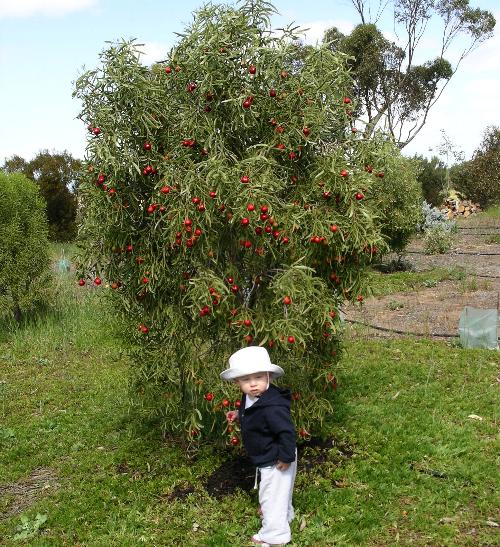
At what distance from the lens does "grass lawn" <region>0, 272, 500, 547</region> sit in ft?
14.7

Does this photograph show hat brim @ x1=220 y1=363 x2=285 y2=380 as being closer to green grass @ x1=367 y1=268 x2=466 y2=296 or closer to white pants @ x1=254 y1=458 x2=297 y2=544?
white pants @ x1=254 y1=458 x2=297 y2=544

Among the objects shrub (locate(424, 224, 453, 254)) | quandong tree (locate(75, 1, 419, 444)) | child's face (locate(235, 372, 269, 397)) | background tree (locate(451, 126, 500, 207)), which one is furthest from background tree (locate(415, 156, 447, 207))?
child's face (locate(235, 372, 269, 397))

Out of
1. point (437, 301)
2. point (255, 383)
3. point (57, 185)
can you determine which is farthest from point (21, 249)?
point (57, 185)

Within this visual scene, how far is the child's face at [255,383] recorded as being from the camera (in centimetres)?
406

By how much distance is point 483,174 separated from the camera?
31.9 metres

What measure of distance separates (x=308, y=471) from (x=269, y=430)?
1.28 m

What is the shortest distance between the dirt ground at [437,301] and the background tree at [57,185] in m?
11.5

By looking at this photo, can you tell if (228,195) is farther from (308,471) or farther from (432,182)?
(432,182)

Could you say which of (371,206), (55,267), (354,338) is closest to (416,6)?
(55,267)

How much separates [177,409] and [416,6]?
3281cm

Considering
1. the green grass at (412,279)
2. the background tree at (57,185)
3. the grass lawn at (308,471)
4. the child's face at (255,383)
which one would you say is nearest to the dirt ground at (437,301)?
the green grass at (412,279)

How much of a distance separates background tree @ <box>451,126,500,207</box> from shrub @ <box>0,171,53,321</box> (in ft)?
80.0

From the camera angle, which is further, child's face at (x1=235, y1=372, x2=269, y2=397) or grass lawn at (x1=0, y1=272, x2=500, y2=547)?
grass lawn at (x1=0, y1=272, x2=500, y2=547)

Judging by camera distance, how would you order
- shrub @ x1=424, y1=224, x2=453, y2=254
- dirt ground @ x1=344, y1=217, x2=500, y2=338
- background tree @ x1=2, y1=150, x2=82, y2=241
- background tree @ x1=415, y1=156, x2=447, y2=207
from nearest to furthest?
dirt ground @ x1=344, y1=217, x2=500, y2=338
shrub @ x1=424, y1=224, x2=453, y2=254
background tree @ x1=2, y1=150, x2=82, y2=241
background tree @ x1=415, y1=156, x2=447, y2=207
